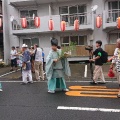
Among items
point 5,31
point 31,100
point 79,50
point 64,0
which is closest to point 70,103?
point 31,100

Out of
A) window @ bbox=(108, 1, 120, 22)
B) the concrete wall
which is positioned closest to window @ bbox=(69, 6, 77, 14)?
window @ bbox=(108, 1, 120, 22)

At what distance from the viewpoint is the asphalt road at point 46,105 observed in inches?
195

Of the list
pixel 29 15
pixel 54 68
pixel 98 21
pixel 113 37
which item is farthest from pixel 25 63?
pixel 29 15

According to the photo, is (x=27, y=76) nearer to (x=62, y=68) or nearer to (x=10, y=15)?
(x=62, y=68)

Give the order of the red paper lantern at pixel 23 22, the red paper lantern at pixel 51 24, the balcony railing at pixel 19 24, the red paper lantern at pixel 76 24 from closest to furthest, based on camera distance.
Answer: the red paper lantern at pixel 76 24, the red paper lantern at pixel 51 24, the red paper lantern at pixel 23 22, the balcony railing at pixel 19 24

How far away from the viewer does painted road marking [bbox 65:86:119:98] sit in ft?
22.4

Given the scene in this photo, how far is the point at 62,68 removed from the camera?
24.2 ft

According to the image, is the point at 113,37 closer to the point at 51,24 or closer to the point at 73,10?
the point at 73,10

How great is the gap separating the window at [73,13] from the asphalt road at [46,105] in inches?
463

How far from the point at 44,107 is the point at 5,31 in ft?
50.8

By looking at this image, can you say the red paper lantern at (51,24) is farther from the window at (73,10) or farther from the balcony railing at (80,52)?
the balcony railing at (80,52)

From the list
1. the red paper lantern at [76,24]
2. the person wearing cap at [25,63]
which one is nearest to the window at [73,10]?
the red paper lantern at [76,24]

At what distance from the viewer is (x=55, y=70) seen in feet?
23.8

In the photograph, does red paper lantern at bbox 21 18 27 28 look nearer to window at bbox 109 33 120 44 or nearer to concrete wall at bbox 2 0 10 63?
concrete wall at bbox 2 0 10 63
